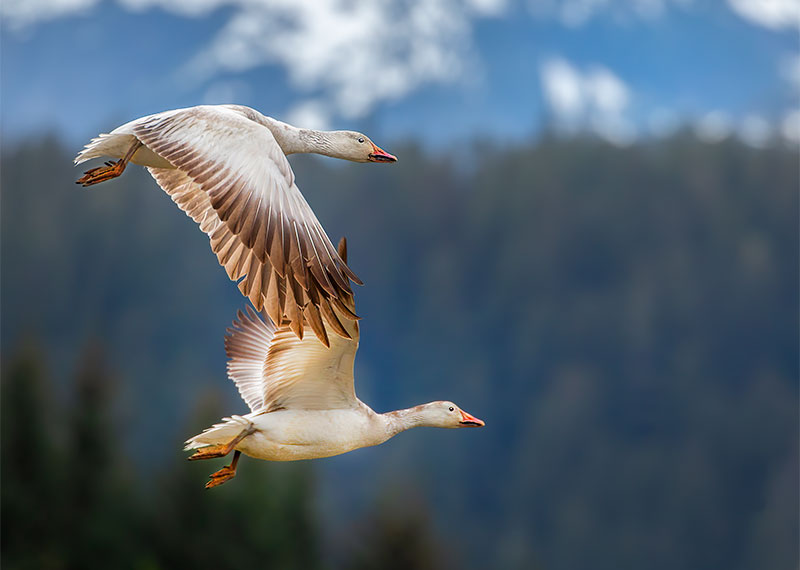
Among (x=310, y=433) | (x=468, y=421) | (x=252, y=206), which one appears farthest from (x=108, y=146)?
(x=468, y=421)

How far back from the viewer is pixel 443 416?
10.6m

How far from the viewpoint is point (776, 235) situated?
138 m

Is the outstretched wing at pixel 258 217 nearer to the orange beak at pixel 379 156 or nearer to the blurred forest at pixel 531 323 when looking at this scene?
the orange beak at pixel 379 156

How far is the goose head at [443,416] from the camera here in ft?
34.3

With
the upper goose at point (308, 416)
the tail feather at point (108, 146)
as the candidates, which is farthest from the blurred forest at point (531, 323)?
the tail feather at point (108, 146)

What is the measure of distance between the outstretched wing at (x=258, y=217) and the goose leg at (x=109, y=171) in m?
0.22

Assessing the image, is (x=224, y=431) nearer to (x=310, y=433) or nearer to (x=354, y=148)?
(x=310, y=433)

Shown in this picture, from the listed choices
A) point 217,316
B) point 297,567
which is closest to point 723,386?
point 217,316

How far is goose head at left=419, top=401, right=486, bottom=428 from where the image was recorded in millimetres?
10445

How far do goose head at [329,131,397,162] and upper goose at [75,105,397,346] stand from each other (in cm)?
125

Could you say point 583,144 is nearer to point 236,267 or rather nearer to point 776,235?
point 776,235

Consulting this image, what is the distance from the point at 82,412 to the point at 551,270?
98.7 metres

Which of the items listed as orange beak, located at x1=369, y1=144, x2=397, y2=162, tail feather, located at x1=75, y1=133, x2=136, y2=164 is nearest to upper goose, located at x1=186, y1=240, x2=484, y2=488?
orange beak, located at x1=369, y1=144, x2=397, y2=162

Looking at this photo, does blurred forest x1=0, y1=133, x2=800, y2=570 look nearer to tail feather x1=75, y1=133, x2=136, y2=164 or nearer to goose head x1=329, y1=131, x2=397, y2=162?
goose head x1=329, y1=131, x2=397, y2=162
